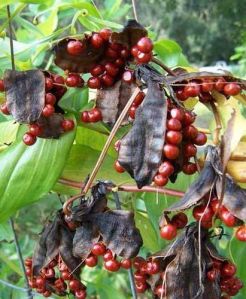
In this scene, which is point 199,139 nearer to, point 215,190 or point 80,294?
point 215,190

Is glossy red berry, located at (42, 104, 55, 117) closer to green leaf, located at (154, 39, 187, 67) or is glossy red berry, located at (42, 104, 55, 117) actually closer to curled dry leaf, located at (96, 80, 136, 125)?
curled dry leaf, located at (96, 80, 136, 125)

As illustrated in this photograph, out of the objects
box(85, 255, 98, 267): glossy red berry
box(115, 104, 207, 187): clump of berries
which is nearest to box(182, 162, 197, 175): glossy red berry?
box(115, 104, 207, 187): clump of berries

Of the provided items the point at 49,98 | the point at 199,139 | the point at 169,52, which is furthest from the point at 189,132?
the point at 169,52

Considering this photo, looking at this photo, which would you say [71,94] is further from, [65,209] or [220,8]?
[220,8]

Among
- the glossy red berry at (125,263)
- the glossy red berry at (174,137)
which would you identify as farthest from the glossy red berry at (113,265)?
the glossy red berry at (174,137)

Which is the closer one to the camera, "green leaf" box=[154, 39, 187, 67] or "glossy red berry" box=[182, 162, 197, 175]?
"glossy red berry" box=[182, 162, 197, 175]

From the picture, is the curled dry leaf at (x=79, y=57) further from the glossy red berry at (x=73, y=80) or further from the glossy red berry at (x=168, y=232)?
the glossy red berry at (x=168, y=232)

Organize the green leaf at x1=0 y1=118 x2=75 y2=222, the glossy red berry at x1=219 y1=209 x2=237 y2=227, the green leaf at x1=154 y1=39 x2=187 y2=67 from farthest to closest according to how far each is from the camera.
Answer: the green leaf at x1=154 y1=39 x2=187 y2=67, the green leaf at x1=0 y1=118 x2=75 y2=222, the glossy red berry at x1=219 y1=209 x2=237 y2=227
